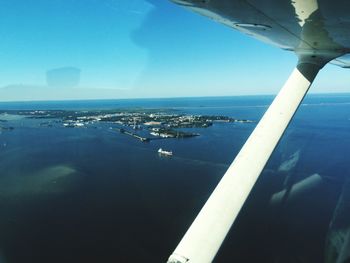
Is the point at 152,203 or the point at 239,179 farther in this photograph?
the point at 152,203

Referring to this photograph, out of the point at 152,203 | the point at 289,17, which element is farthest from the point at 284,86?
the point at 152,203

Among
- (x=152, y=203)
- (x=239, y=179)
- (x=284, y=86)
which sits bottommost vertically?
(x=152, y=203)

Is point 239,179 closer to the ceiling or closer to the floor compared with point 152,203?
closer to the ceiling

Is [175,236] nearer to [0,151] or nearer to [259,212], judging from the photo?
[259,212]

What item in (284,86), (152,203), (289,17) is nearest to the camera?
(289,17)

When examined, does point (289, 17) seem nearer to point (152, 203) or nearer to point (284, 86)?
point (284, 86)

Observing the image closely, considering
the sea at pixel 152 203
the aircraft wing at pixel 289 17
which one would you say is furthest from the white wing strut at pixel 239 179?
the sea at pixel 152 203

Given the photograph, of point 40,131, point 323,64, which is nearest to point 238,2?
point 323,64
